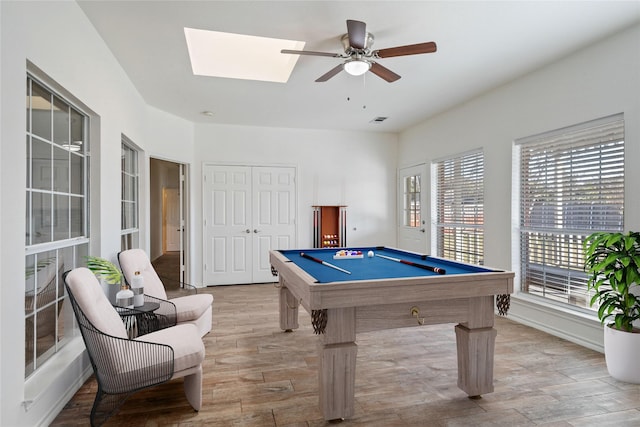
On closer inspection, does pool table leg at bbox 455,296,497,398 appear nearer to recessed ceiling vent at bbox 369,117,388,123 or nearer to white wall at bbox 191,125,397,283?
recessed ceiling vent at bbox 369,117,388,123

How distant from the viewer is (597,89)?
10.2 ft

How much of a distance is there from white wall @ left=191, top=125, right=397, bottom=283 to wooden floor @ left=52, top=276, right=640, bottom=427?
10.3ft

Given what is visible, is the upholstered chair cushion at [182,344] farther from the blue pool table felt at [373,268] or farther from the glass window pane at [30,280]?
the blue pool table felt at [373,268]

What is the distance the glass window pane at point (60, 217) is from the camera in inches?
94.3

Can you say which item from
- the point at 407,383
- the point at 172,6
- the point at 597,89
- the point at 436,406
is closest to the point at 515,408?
the point at 436,406

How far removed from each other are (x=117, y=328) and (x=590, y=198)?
4060 mm

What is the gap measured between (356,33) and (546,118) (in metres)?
2.40

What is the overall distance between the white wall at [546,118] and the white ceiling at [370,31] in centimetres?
17

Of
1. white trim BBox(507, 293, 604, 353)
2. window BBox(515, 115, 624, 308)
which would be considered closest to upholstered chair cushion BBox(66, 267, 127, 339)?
white trim BBox(507, 293, 604, 353)

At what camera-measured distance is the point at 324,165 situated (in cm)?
643

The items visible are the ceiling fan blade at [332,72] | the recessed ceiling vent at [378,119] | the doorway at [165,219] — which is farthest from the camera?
the doorway at [165,219]

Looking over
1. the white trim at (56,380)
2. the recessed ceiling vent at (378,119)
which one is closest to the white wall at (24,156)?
the white trim at (56,380)

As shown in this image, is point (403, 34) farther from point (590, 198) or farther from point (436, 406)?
point (436, 406)

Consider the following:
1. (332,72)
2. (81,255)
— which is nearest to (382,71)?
(332,72)
